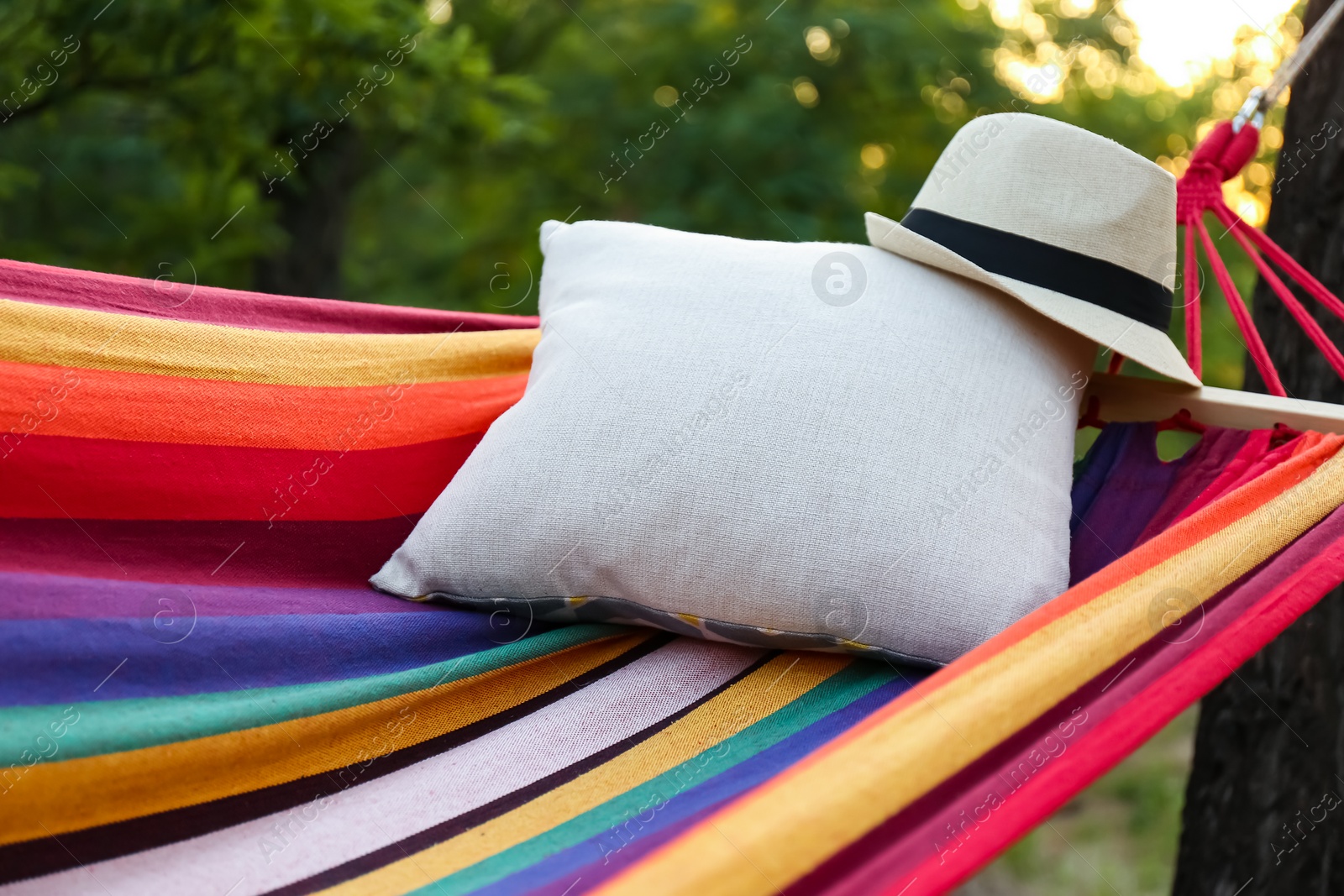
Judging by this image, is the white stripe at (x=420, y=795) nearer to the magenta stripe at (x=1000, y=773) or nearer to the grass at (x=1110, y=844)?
the magenta stripe at (x=1000, y=773)

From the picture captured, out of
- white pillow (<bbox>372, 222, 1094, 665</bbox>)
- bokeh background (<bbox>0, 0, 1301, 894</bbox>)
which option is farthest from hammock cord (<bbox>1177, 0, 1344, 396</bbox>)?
bokeh background (<bbox>0, 0, 1301, 894</bbox>)

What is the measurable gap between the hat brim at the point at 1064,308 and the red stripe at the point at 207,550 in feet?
1.93

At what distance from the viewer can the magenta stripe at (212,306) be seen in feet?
3.46

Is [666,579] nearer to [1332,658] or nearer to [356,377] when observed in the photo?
[356,377]

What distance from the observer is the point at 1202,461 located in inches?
44.8

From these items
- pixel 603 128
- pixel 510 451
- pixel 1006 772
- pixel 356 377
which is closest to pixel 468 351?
pixel 356 377

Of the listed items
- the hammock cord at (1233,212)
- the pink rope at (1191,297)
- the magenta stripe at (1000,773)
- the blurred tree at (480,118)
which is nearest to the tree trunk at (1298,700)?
the hammock cord at (1233,212)

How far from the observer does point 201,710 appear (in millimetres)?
786

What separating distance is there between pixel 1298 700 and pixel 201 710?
4.59 feet

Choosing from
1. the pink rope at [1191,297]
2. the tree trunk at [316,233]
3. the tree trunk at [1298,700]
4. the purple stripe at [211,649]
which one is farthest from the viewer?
the tree trunk at [316,233]

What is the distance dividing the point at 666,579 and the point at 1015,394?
38cm

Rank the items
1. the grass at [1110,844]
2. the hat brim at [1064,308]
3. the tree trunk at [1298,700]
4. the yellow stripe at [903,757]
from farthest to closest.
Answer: the grass at [1110,844]
the tree trunk at [1298,700]
the hat brim at [1064,308]
the yellow stripe at [903,757]

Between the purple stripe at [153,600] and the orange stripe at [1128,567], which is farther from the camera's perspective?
the purple stripe at [153,600]

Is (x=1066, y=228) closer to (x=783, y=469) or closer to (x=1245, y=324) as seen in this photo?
(x=1245, y=324)
